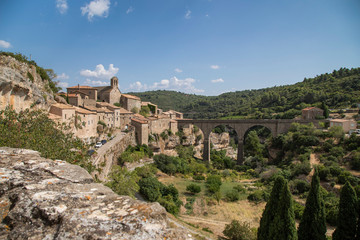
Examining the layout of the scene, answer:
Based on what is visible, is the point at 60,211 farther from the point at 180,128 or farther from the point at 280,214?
the point at 180,128

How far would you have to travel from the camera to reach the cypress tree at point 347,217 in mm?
11828

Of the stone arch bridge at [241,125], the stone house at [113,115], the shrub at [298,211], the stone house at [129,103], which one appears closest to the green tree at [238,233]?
the shrub at [298,211]

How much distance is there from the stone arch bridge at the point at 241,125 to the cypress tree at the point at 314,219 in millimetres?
30620

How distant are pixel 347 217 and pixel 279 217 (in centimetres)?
380

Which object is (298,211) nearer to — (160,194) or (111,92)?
(160,194)

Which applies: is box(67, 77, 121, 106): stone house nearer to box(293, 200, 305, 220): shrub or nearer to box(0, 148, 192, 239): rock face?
box(293, 200, 305, 220): shrub

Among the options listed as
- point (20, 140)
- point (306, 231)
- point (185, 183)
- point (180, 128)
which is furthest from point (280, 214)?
point (180, 128)

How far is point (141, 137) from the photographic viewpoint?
33.3 m

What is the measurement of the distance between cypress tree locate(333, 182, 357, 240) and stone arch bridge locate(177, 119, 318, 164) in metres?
31.1

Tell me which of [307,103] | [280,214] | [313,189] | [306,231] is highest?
[307,103]

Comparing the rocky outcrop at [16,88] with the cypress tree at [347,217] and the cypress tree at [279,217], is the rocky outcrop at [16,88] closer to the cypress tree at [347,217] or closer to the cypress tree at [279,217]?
the cypress tree at [279,217]

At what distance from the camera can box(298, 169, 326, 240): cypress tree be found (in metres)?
12.8

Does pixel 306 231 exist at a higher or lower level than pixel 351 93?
lower

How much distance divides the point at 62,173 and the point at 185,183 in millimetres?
27693
